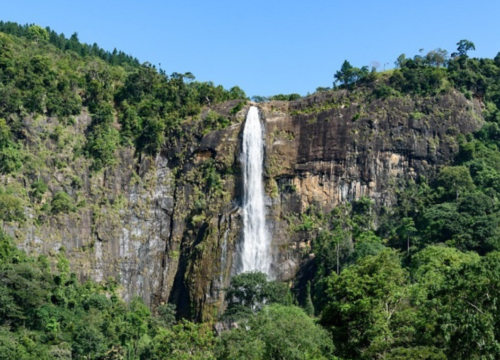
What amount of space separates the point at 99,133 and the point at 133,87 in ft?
22.0

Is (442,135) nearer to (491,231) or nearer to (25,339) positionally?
(491,231)

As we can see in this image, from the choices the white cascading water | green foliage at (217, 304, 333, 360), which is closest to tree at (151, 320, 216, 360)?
green foliage at (217, 304, 333, 360)

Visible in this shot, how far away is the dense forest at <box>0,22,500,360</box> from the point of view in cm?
3209

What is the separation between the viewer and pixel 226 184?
64.6m

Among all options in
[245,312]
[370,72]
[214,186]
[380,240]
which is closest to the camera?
[245,312]

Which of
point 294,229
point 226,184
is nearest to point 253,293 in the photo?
point 294,229

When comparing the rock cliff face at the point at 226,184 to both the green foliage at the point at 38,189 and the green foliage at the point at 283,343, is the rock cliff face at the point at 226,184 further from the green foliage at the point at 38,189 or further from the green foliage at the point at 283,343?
the green foliage at the point at 283,343

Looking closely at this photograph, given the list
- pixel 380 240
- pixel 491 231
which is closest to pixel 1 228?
pixel 380 240

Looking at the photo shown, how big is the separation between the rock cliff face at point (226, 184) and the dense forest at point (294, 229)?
1025 millimetres

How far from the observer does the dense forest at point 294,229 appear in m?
32.1

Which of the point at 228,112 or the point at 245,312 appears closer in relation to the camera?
the point at 245,312

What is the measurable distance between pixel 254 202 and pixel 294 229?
399cm

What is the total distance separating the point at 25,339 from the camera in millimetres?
45094

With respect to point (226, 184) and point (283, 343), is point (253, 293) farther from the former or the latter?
point (283, 343)
